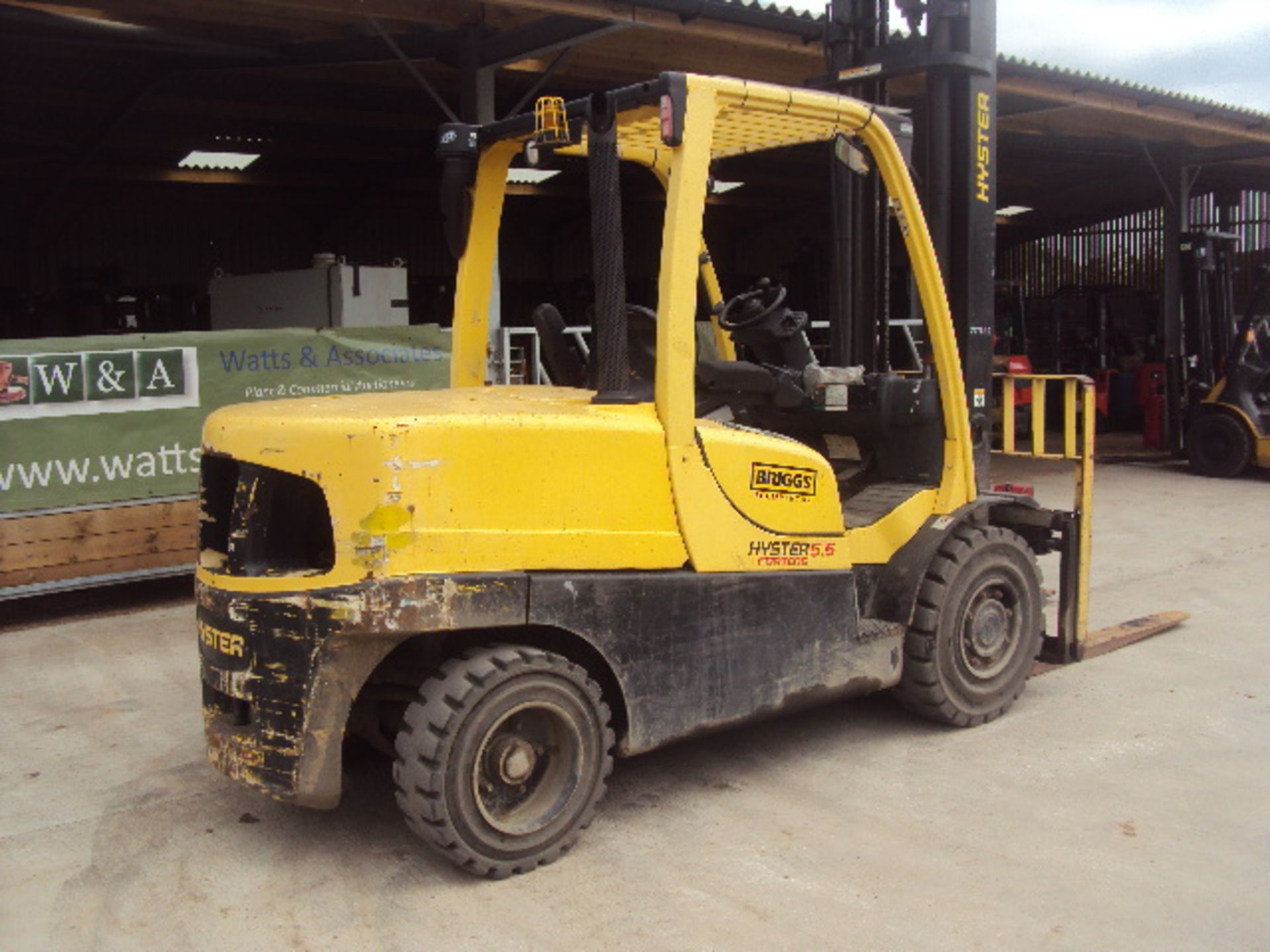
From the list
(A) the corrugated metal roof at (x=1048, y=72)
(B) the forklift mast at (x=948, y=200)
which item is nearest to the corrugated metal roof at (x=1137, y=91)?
(A) the corrugated metal roof at (x=1048, y=72)

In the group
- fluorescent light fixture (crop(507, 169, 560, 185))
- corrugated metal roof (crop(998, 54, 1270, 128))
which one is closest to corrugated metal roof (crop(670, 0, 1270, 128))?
corrugated metal roof (crop(998, 54, 1270, 128))

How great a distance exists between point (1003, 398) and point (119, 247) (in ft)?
61.6

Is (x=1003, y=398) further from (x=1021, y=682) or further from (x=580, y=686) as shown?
(x=580, y=686)

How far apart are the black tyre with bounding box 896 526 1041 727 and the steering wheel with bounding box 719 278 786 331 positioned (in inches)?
48.0

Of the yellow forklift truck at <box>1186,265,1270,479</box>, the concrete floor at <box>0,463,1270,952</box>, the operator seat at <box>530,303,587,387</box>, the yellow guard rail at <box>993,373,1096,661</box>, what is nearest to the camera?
the concrete floor at <box>0,463,1270,952</box>

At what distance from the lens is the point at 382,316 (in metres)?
11.4

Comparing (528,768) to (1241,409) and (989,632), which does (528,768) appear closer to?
(989,632)

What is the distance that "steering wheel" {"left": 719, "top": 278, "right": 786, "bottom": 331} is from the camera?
511cm

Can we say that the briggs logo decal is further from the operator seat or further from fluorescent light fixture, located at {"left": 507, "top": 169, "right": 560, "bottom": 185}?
fluorescent light fixture, located at {"left": 507, "top": 169, "right": 560, "bottom": 185}

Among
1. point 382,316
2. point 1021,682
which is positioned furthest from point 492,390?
point 382,316

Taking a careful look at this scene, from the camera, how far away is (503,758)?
4.00 meters

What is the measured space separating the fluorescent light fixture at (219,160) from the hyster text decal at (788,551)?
15342 mm

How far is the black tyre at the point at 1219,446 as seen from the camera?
14.2 meters

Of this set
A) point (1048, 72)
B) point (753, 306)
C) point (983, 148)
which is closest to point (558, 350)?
point (753, 306)
